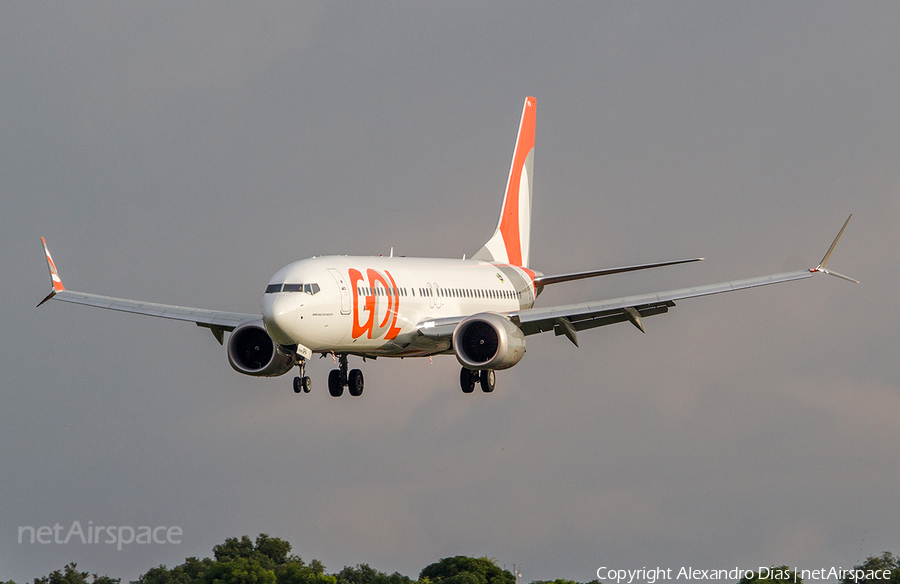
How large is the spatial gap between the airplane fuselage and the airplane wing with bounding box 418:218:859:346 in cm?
118

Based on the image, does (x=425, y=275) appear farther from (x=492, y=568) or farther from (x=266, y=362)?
(x=492, y=568)

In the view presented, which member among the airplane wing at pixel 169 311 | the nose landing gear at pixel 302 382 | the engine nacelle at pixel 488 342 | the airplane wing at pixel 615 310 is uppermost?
the airplane wing at pixel 169 311

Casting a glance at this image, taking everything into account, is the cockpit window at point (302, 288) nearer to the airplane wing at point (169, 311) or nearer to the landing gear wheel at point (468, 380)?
the airplane wing at point (169, 311)

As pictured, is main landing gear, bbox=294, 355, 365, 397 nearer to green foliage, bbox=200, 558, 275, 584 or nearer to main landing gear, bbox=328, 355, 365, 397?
main landing gear, bbox=328, 355, 365, 397

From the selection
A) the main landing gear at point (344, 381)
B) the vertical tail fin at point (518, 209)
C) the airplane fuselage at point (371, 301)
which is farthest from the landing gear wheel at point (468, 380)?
the vertical tail fin at point (518, 209)

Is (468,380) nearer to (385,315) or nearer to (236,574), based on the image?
(385,315)

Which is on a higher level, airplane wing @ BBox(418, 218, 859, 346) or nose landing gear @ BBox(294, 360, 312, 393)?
airplane wing @ BBox(418, 218, 859, 346)

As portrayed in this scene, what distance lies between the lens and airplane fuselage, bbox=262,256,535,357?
38781 mm

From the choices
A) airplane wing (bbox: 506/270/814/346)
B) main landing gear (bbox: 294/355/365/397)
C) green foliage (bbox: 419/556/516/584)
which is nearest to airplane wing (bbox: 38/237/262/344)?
main landing gear (bbox: 294/355/365/397)

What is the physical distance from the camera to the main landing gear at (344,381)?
156 ft

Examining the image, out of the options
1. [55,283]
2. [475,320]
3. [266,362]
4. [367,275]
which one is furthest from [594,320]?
[55,283]

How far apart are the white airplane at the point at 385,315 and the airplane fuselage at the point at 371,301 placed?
43 mm

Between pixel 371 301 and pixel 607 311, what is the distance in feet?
28.2

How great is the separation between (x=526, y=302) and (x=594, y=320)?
1020 cm
